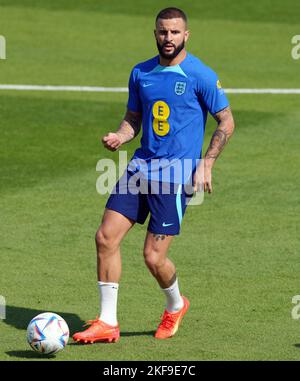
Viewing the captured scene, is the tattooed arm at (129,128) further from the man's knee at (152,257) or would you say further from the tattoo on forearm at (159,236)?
the man's knee at (152,257)

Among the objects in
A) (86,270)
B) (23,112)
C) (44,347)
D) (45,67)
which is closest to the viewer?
(44,347)

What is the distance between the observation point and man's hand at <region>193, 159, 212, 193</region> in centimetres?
1060

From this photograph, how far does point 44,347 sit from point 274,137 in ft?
34.1

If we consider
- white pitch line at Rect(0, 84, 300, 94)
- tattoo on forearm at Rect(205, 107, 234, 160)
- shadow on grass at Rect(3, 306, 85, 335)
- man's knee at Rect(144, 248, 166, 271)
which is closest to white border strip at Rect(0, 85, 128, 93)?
white pitch line at Rect(0, 84, 300, 94)

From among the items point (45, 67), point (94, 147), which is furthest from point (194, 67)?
point (45, 67)

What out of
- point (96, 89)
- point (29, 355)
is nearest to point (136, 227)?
point (29, 355)

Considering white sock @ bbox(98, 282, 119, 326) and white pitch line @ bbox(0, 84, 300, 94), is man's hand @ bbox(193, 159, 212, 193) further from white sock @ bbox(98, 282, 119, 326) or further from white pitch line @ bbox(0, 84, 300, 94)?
white pitch line @ bbox(0, 84, 300, 94)

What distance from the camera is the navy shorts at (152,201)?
35.7 ft

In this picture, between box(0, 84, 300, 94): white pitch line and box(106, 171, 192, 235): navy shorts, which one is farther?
box(0, 84, 300, 94): white pitch line

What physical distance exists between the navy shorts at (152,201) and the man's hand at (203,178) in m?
0.32

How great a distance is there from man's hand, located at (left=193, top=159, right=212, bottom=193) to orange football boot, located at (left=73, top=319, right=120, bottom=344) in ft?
4.95
